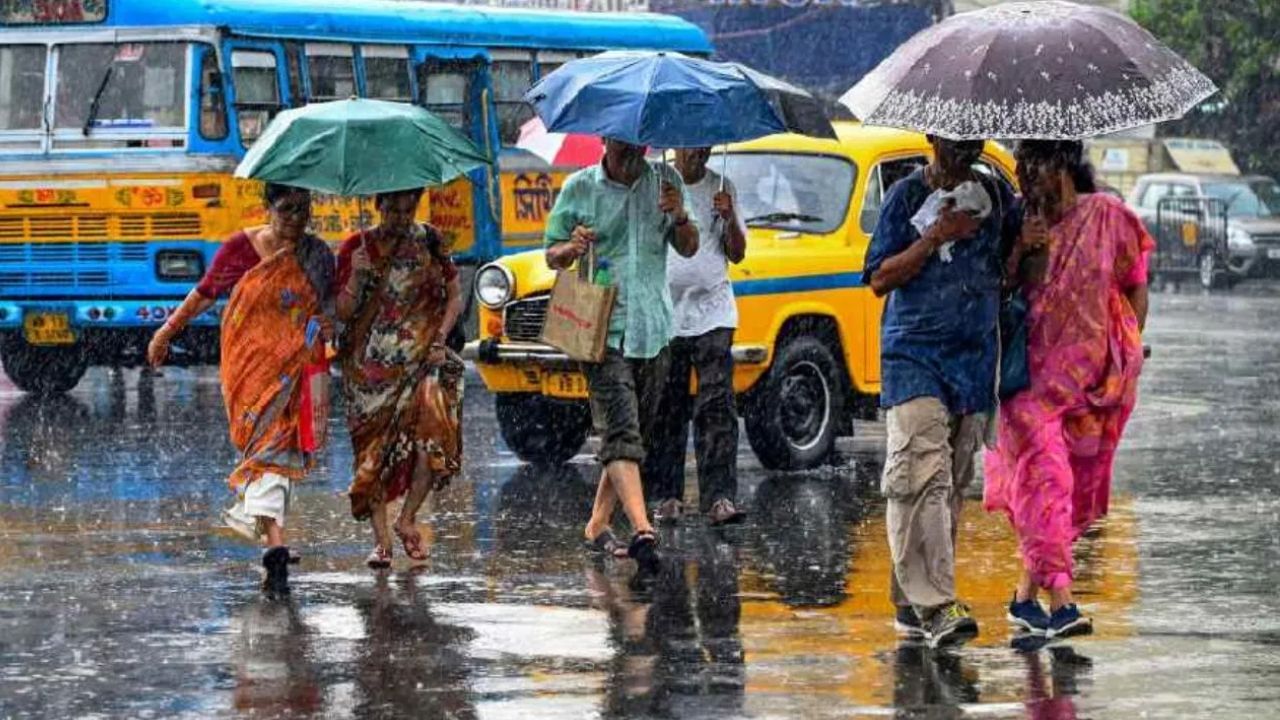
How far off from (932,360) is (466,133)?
40.6ft

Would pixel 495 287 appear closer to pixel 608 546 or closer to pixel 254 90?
pixel 608 546

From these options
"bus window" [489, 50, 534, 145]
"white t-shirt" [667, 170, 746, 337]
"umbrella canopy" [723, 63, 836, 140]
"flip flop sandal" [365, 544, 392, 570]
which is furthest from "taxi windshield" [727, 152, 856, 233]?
"bus window" [489, 50, 534, 145]

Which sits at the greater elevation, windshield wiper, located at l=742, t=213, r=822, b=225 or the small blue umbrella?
the small blue umbrella

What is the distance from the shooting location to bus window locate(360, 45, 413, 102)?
2009 centimetres

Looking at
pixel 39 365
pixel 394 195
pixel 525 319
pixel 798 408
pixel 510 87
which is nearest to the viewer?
pixel 394 195

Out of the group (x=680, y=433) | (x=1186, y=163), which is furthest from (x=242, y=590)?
(x=1186, y=163)

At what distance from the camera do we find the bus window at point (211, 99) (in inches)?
736

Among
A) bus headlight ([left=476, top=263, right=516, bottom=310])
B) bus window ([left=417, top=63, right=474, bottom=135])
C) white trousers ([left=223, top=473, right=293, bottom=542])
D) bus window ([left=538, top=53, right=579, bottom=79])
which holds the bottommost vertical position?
white trousers ([left=223, top=473, right=293, bottom=542])

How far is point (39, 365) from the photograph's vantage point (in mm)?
19422

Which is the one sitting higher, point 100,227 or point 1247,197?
point 100,227

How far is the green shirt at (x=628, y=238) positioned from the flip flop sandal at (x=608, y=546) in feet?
2.28

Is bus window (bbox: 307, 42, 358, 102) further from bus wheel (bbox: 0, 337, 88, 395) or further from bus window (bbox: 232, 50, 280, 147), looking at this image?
bus wheel (bbox: 0, 337, 88, 395)

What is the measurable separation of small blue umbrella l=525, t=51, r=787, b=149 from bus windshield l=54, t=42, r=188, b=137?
8203mm

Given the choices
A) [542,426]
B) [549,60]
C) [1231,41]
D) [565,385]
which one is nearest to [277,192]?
[565,385]
